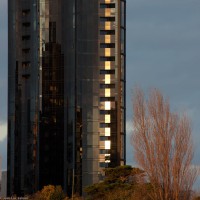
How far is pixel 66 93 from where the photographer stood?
161875mm

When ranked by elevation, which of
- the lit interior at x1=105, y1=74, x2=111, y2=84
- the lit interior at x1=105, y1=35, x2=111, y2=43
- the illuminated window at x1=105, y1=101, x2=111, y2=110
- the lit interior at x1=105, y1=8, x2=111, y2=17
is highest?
the lit interior at x1=105, y1=8, x2=111, y2=17

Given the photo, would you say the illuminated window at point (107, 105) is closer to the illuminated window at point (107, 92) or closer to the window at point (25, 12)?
the illuminated window at point (107, 92)

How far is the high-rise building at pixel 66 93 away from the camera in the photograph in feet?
521

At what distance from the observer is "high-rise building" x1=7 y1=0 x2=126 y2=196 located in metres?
159

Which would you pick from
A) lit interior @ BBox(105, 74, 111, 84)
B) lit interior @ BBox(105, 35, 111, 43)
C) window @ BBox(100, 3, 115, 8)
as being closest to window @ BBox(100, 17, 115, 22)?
window @ BBox(100, 3, 115, 8)

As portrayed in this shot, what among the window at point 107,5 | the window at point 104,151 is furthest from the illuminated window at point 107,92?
the window at point 107,5

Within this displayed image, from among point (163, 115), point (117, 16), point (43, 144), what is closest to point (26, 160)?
point (43, 144)

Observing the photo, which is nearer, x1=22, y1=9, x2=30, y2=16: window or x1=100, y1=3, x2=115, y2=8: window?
x1=100, y1=3, x2=115, y2=8: window

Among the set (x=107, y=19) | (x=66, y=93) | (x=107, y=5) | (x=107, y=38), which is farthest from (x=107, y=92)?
(x=107, y=5)

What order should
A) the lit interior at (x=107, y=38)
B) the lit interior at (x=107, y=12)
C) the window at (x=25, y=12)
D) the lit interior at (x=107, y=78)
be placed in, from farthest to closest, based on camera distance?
the window at (x=25, y=12) < the lit interior at (x=107, y=12) < the lit interior at (x=107, y=38) < the lit interior at (x=107, y=78)

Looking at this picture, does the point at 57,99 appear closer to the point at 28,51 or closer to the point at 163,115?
the point at 28,51

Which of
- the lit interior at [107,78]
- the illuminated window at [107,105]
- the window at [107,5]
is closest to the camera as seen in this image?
the illuminated window at [107,105]

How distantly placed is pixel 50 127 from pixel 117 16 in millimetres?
25139

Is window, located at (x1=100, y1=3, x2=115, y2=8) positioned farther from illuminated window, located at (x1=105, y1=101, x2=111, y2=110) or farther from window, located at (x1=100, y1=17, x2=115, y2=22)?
illuminated window, located at (x1=105, y1=101, x2=111, y2=110)
